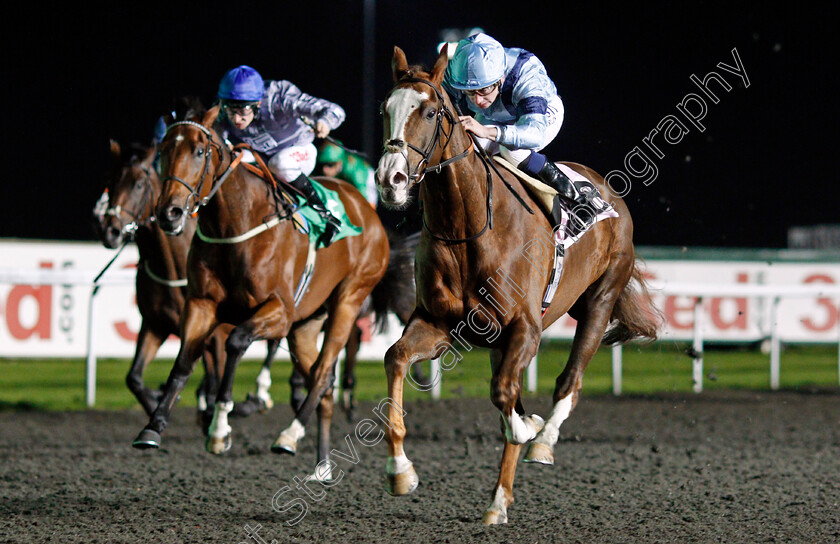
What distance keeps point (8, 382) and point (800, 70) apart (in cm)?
1361

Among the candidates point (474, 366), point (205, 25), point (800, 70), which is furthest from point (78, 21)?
point (800, 70)

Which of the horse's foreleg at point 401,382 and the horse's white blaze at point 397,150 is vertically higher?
the horse's white blaze at point 397,150

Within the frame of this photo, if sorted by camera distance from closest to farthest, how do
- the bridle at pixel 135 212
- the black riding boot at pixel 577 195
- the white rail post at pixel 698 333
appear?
1. the black riding boot at pixel 577 195
2. the bridle at pixel 135 212
3. the white rail post at pixel 698 333

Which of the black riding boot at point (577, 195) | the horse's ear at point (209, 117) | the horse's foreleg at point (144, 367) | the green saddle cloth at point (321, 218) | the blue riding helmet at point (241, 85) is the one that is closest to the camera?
the black riding boot at point (577, 195)

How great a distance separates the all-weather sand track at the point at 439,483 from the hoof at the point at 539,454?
0.92ft

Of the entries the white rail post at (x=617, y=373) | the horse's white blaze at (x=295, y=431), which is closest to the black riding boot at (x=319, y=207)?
the horse's white blaze at (x=295, y=431)

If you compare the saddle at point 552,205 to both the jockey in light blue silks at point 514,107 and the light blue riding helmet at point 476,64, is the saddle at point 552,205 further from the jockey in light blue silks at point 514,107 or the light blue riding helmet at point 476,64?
the light blue riding helmet at point 476,64

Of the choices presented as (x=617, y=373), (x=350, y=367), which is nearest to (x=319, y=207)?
(x=350, y=367)

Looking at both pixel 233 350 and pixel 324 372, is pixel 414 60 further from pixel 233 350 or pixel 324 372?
pixel 233 350

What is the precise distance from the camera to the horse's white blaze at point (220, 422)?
164 inches

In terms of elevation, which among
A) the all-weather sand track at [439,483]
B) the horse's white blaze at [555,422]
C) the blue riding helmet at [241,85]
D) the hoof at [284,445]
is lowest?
the all-weather sand track at [439,483]

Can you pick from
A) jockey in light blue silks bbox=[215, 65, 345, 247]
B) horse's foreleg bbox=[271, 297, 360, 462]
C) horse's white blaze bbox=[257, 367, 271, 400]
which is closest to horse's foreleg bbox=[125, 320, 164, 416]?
horse's white blaze bbox=[257, 367, 271, 400]

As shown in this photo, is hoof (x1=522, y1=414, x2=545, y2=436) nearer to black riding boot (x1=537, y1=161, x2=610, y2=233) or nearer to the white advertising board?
black riding boot (x1=537, y1=161, x2=610, y2=233)

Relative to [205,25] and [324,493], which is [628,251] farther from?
[205,25]
